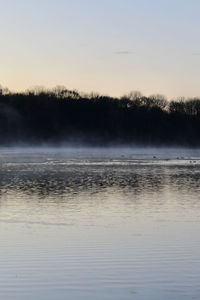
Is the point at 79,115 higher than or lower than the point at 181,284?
higher

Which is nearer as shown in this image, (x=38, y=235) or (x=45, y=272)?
(x=45, y=272)

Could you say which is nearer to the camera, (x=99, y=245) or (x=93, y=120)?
(x=99, y=245)

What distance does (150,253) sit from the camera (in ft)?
41.8

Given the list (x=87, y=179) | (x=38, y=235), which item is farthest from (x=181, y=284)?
(x=87, y=179)

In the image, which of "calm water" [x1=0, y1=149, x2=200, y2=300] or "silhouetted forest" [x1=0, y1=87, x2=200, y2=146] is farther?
"silhouetted forest" [x1=0, y1=87, x2=200, y2=146]

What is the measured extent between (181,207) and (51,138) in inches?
4259

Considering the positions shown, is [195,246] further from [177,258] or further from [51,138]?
[51,138]

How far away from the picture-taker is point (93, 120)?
134 m

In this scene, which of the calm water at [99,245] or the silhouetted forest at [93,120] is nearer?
the calm water at [99,245]

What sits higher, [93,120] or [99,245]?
[93,120]

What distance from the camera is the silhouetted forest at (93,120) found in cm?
12800

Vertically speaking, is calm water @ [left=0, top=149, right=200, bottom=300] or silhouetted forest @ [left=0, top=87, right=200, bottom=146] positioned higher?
silhouetted forest @ [left=0, top=87, right=200, bottom=146]

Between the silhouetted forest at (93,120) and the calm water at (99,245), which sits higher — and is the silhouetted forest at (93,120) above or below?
above

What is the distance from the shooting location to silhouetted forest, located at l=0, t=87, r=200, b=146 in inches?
5039
